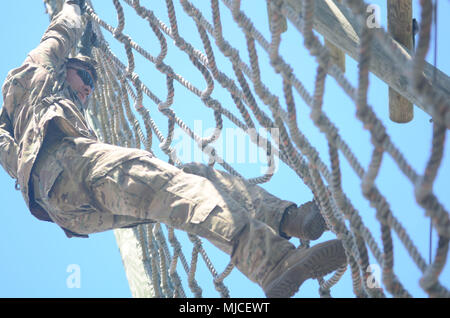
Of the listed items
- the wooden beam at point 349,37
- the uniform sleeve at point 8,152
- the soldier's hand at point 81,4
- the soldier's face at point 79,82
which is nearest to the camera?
the wooden beam at point 349,37

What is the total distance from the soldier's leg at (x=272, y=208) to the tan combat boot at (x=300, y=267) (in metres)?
0.27

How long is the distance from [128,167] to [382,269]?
954 mm

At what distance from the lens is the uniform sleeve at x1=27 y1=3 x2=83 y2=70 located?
2.64 metres

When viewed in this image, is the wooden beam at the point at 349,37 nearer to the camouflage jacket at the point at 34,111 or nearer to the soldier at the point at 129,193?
the soldier at the point at 129,193

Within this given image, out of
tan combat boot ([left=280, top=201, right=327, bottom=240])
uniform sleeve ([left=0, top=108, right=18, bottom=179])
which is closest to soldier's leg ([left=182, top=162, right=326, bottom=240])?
tan combat boot ([left=280, top=201, right=327, bottom=240])

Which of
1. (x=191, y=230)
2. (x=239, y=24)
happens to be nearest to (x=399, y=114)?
(x=239, y=24)

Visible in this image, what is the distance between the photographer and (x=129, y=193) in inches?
77.1

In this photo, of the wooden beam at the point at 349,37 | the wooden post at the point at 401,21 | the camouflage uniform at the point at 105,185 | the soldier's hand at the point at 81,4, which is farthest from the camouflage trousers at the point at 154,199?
the soldier's hand at the point at 81,4

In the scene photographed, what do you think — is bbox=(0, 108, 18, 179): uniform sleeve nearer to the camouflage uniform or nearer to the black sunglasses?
the camouflage uniform

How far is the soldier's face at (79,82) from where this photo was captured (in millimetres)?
2762

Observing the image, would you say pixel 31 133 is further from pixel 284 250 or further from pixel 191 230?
pixel 284 250

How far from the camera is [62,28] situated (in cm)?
294

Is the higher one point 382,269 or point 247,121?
point 247,121
